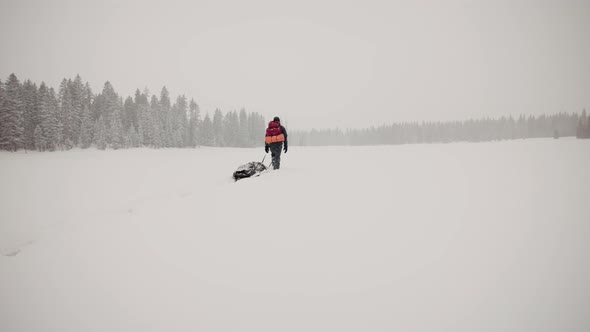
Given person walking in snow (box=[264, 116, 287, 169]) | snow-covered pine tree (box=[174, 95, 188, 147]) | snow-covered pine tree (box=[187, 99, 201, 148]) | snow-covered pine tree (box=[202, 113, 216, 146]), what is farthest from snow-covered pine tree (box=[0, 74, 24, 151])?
person walking in snow (box=[264, 116, 287, 169])

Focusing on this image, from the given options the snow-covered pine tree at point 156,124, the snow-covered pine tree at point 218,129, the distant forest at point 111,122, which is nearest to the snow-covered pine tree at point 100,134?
the distant forest at point 111,122

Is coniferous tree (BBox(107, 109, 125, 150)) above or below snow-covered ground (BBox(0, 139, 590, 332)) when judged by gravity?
above

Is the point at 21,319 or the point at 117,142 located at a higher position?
the point at 117,142

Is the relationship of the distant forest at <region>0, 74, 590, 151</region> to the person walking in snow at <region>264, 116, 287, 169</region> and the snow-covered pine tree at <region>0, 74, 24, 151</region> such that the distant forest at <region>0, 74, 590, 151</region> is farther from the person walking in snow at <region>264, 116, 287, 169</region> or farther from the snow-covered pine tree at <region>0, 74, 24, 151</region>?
the person walking in snow at <region>264, 116, 287, 169</region>

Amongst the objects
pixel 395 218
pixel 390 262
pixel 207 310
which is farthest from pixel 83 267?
pixel 395 218

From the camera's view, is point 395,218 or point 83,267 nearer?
point 83,267

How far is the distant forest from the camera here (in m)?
39.1

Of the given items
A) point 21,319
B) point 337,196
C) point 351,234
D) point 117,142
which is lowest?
point 21,319

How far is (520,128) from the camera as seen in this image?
109 m

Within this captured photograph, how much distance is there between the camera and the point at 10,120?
3588cm

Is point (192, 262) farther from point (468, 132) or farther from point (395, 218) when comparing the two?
point (468, 132)

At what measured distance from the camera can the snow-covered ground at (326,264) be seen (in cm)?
329

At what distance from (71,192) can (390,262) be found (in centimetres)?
→ 1580

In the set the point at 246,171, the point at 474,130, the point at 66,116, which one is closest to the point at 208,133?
the point at 66,116
